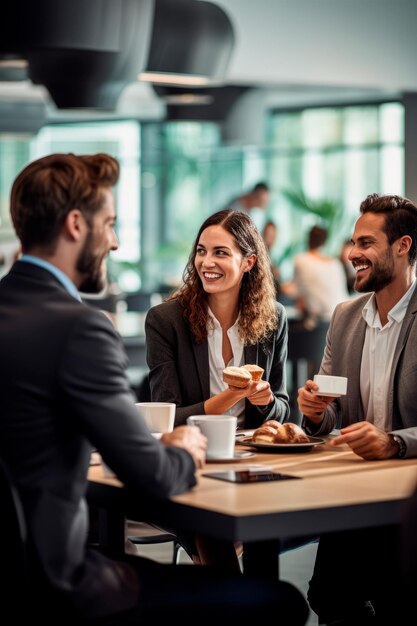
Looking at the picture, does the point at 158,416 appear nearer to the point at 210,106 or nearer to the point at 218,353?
the point at 218,353

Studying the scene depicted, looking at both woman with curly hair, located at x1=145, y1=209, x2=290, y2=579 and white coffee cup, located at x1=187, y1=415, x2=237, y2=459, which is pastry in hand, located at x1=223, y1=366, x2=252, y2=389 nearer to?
woman with curly hair, located at x1=145, y1=209, x2=290, y2=579

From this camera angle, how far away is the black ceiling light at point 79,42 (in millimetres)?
4234

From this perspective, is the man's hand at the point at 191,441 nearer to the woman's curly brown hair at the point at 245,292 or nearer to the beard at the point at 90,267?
the beard at the point at 90,267

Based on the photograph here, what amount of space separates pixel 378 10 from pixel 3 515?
703 centimetres

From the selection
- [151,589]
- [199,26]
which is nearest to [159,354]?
[151,589]

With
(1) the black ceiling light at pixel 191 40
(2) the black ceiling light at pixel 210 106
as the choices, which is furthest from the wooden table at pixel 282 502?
(2) the black ceiling light at pixel 210 106

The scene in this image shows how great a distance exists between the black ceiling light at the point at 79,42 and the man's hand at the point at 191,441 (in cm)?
228

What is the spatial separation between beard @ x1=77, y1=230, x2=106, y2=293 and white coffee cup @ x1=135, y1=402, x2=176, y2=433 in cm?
51

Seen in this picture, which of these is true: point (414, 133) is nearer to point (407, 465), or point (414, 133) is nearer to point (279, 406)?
point (279, 406)

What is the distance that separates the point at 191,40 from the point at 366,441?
144 inches

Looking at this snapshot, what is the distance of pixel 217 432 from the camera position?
2.55 meters

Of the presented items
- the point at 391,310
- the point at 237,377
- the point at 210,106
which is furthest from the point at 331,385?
the point at 210,106

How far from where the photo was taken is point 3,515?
1.93m

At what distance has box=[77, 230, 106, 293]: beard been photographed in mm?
2150
